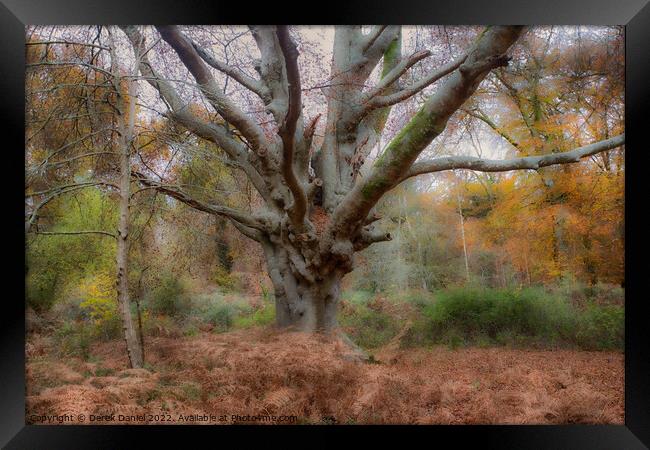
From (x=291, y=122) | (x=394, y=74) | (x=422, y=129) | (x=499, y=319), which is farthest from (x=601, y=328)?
(x=291, y=122)

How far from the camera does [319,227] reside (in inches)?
163

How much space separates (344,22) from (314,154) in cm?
182

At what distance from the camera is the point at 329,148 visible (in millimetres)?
4441

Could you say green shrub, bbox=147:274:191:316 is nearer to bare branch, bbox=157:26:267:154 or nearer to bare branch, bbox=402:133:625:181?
bare branch, bbox=157:26:267:154

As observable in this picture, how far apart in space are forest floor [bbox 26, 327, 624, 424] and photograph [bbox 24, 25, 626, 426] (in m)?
0.01

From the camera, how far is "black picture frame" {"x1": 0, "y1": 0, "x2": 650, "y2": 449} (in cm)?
279

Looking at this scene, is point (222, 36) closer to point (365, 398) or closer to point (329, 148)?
point (329, 148)

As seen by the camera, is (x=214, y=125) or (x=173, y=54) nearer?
(x=173, y=54)

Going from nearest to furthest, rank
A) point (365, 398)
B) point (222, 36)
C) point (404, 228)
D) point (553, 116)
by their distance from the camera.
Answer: point (365, 398)
point (222, 36)
point (553, 116)
point (404, 228)

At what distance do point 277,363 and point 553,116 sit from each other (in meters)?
3.43

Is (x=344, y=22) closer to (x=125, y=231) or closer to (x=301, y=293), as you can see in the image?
(x=125, y=231)

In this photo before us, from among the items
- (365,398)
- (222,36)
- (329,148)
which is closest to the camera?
(365,398)

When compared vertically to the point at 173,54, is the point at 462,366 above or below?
below

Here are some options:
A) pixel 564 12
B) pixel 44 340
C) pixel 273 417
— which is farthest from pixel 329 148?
pixel 44 340
